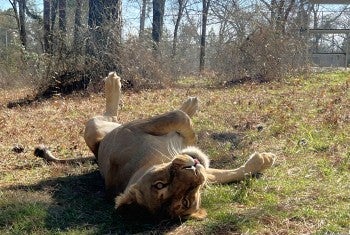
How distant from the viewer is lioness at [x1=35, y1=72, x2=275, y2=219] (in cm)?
314

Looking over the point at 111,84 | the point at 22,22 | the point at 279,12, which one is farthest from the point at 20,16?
the point at 111,84

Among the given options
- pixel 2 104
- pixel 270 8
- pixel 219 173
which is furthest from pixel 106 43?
pixel 219 173

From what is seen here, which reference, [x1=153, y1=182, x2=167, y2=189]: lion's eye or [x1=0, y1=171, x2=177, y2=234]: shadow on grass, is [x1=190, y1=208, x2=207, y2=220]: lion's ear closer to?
[x1=0, y1=171, x2=177, y2=234]: shadow on grass

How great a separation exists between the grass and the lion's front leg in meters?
0.08

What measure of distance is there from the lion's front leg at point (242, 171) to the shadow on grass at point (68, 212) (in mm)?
843

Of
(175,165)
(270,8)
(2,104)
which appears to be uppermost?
(270,8)

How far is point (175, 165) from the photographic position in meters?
3.11

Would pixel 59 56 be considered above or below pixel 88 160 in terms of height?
above

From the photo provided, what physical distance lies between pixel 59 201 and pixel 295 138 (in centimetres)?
260

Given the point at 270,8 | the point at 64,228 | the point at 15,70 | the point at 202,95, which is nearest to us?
the point at 64,228

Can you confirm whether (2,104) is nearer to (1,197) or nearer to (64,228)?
(1,197)

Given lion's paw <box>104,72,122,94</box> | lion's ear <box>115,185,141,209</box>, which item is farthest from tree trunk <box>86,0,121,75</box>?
lion's ear <box>115,185,141,209</box>

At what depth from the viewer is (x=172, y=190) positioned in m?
3.12

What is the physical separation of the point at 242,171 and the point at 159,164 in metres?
Answer: 0.88
